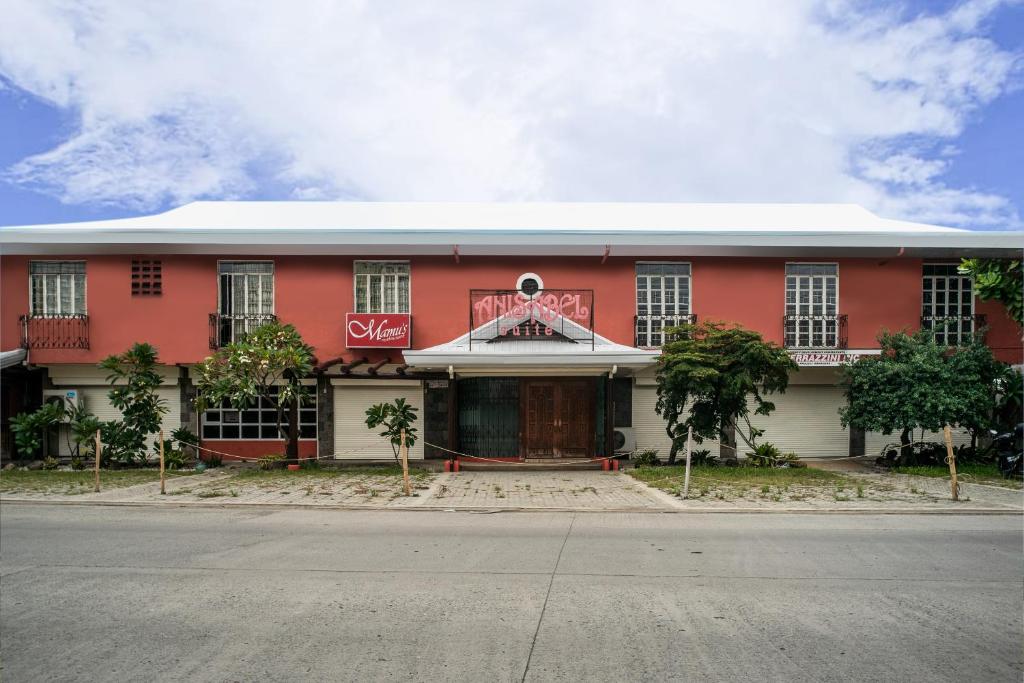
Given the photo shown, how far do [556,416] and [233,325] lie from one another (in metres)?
9.86

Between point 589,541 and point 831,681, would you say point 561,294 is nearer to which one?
point 589,541

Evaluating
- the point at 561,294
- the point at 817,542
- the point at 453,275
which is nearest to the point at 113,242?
the point at 453,275

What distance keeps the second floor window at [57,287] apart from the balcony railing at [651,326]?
53.3 feet

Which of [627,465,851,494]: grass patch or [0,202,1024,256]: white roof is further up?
[0,202,1024,256]: white roof

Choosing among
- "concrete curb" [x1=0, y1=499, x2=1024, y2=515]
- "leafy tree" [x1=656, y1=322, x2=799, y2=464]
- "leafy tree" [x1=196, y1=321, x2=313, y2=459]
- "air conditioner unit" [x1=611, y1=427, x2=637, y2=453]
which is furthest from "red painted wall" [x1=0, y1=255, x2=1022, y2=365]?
"concrete curb" [x1=0, y1=499, x2=1024, y2=515]

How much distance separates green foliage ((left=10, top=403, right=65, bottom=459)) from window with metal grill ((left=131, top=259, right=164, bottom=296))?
384 centimetres

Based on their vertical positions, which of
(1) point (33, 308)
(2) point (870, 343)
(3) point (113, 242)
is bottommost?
(2) point (870, 343)

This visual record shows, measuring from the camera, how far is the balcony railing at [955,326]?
1855 centimetres

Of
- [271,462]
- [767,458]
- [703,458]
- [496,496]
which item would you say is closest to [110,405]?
[271,462]

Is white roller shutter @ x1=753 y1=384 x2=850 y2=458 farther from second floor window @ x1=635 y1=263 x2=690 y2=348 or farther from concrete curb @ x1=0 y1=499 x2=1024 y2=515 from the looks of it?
concrete curb @ x1=0 y1=499 x2=1024 y2=515

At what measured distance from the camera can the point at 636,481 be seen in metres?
15.1

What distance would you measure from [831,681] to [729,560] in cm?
341

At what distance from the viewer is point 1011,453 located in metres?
15.5

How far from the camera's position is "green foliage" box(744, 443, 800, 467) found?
17.9 meters
